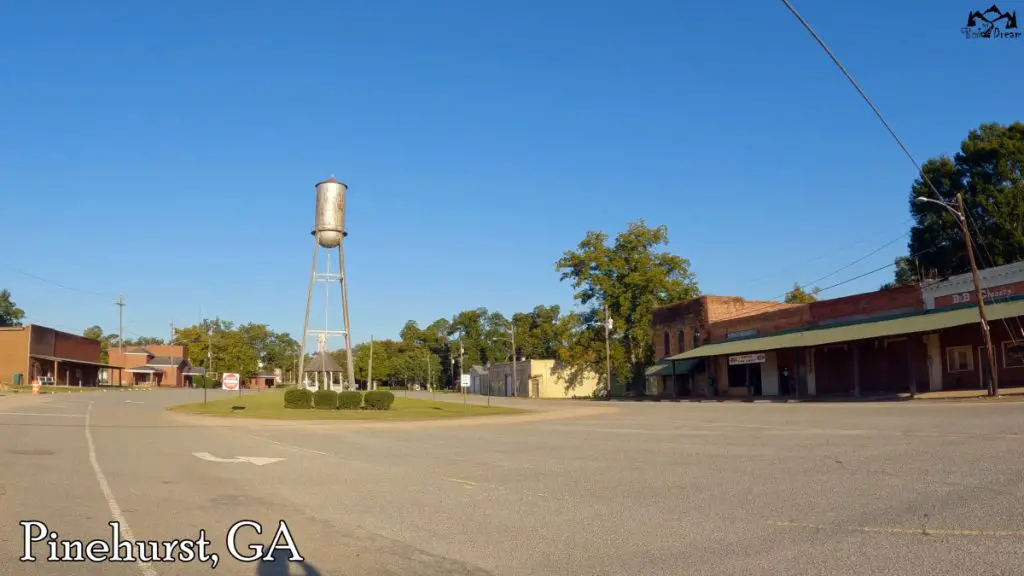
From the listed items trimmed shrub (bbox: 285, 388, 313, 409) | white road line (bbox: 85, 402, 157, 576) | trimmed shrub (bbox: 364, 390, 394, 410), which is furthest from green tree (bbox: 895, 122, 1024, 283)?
white road line (bbox: 85, 402, 157, 576)

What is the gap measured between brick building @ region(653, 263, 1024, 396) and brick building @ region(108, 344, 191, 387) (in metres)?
90.7

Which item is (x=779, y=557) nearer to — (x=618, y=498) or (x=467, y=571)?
(x=467, y=571)

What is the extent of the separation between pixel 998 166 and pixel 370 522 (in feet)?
216

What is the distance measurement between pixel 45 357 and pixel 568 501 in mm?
89439

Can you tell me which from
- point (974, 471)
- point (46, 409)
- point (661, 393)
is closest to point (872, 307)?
point (661, 393)

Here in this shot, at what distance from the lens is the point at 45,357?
8381cm

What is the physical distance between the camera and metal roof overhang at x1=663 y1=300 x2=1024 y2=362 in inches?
1351

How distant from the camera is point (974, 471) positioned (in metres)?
11.2

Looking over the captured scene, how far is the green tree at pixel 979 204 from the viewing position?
58.7 metres

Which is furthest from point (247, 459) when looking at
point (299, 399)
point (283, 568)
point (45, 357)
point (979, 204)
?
point (45, 357)

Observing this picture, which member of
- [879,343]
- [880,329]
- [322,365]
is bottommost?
[322,365]

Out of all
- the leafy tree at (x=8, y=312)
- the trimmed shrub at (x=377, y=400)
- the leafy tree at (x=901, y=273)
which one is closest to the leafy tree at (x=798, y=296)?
the leafy tree at (x=901, y=273)

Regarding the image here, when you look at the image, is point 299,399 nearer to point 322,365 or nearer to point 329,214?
point 329,214

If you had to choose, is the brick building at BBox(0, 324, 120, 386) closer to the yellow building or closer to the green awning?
the yellow building
